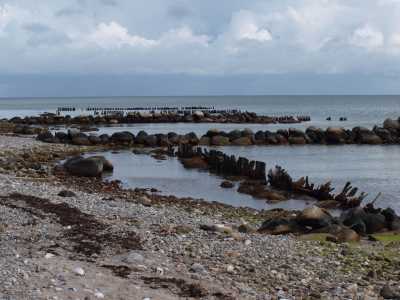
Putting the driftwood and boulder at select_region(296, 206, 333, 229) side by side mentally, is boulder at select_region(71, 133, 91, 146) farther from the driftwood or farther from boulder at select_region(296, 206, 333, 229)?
boulder at select_region(296, 206, 333, 229)

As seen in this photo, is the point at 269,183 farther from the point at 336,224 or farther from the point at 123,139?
the point at 123,139

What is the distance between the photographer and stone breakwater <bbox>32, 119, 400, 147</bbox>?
49438mm

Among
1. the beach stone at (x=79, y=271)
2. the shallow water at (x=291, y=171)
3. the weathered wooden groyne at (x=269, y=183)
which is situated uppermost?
the beach stone at (x=79, y=271)

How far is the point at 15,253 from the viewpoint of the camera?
35.0 feet

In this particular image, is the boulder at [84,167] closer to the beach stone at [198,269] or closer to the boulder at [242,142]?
the beach stone at [198,269]

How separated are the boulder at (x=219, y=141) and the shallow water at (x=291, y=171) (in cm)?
201

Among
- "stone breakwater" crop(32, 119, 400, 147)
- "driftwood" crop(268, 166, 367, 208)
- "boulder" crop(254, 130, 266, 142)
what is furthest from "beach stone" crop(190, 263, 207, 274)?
"boulder" crop(254, 130, 266, 142)

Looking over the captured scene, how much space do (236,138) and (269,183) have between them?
78.3 feet

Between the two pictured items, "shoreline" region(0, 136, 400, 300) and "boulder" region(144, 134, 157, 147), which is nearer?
"shoreline" region(0, 136, 400, 300)

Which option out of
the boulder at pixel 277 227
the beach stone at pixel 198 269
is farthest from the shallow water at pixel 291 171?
the beach stone at pixel 198 269

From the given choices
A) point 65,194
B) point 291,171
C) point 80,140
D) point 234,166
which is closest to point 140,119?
point 80,140

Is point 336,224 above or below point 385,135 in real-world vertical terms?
below

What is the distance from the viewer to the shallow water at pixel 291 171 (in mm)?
26469

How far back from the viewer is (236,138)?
5284 centimetres
